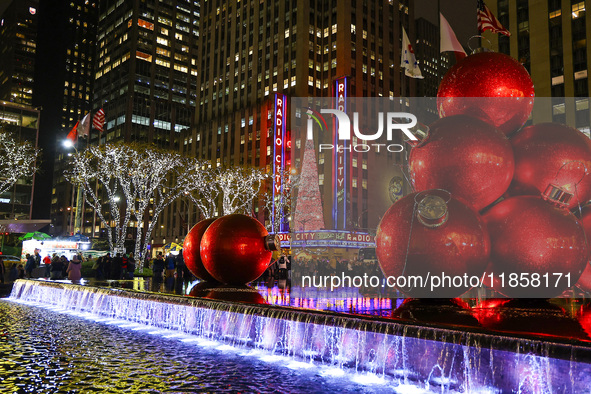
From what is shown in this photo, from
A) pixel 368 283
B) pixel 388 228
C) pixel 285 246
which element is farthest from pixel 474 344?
pixel 285 246

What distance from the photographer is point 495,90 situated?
28.8ft

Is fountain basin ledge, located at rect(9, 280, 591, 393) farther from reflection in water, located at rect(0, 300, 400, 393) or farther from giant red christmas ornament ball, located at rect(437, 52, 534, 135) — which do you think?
giant red christmas ornament ball, located at rect(437, 52, 534, 135)

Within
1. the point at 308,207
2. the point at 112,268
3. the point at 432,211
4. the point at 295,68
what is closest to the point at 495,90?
the point at 432,211

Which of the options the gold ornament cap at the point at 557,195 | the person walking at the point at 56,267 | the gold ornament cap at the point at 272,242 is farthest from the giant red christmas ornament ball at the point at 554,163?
the person walking at the point at 56,267

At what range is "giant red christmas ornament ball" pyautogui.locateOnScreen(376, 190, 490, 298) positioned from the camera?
7.81 meters

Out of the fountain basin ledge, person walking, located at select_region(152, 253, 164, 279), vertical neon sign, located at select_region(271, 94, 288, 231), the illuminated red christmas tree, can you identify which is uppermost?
vertical neon sign, located at select_region(271, 94, 288, 231)

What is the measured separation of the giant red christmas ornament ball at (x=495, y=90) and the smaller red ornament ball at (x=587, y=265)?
192 centimetres

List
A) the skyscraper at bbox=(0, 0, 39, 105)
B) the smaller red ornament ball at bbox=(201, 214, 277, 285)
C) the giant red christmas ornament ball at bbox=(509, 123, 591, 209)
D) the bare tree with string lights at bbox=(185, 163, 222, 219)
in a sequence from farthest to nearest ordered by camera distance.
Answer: the skyscraper at bbox=(0, 0, 39, 105) < the bare tree with string lights at bbox=(185, 163, 222, 219) < the smaller red ornament ball at bbox=(201, 214, 277, 285) < the giant red christmas ornament ball at bbox=(509, 123, 591, 209)

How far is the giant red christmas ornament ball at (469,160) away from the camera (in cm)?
816

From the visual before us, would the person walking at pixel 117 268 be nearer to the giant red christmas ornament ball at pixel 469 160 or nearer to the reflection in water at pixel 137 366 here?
the reflection in water at pixel 137 366

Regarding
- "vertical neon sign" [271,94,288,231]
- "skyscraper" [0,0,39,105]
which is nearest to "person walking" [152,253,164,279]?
"vertical neon sign" [271,94,288,231]

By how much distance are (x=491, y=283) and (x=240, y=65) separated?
85369 mm

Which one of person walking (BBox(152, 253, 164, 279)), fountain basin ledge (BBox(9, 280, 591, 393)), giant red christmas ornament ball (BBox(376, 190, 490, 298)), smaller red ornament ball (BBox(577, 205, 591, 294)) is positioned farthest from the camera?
person walking (BBox(152, 253, 164, 279))

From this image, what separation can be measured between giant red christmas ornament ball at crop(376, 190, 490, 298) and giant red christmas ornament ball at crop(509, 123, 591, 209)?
4.29ft
